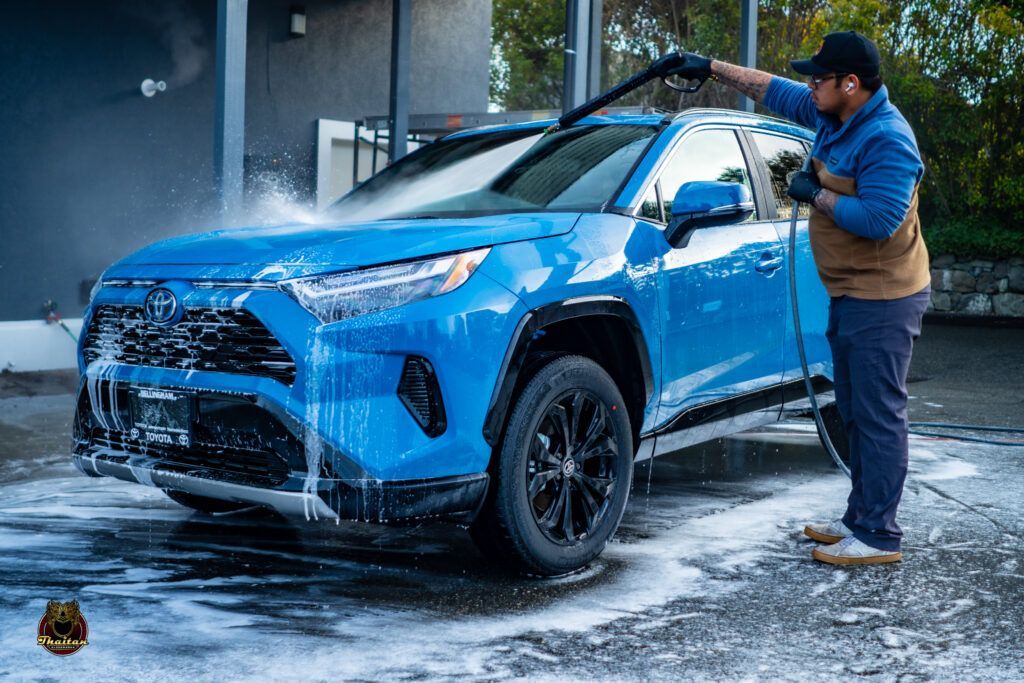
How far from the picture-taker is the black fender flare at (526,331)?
3.79 m

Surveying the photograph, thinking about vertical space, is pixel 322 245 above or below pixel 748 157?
below

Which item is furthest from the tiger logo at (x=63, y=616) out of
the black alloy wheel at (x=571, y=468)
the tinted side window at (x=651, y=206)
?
the tinted side window at (x=651, y=206)

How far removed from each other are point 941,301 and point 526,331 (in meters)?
18.0

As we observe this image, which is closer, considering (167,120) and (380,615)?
(380,615)

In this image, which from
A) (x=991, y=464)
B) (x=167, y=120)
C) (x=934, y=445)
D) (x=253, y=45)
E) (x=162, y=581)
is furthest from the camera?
(x=253, y=45)

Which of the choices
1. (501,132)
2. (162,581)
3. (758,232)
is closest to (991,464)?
(758,232)

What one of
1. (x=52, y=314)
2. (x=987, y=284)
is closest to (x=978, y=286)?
(x=987, y=284)

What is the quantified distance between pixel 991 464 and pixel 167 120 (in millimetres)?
7889

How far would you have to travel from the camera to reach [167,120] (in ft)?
36.4

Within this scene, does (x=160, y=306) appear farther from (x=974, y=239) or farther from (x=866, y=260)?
(x=974, y=239)

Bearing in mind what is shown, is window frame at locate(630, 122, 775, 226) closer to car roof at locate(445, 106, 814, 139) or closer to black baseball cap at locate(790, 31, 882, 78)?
car roof at locate(445, 106, 814, 139)

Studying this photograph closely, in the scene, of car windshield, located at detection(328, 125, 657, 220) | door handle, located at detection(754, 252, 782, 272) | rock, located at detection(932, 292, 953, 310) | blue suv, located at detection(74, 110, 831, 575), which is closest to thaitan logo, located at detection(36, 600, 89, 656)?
blue suv, located at detection(74, 110, 831, 575)

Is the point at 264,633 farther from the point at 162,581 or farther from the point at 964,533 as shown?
the point at 964,533

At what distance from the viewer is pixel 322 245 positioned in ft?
12.4
